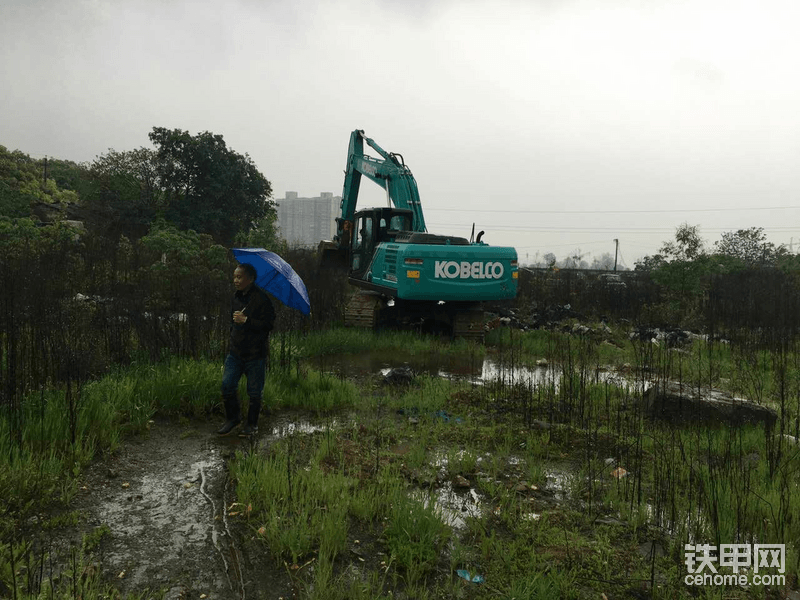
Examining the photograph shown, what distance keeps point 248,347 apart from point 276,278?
0.70 m

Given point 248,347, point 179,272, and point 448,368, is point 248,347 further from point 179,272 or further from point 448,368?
point 179,272

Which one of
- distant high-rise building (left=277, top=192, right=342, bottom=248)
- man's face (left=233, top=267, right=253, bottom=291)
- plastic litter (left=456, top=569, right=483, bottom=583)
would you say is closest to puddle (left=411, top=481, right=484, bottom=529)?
plastic litter (left=456, top=569, right=483, bottom=583)

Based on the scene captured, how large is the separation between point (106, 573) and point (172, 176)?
27.3 meters

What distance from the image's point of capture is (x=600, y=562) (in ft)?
9.44

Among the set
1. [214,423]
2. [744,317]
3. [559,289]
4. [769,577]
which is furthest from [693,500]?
[559,289]

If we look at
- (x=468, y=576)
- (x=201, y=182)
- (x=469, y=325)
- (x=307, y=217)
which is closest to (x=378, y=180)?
(x=469, y=325)

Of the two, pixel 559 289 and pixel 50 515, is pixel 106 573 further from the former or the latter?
pixel 559 289

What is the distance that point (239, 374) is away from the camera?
4.76 metres

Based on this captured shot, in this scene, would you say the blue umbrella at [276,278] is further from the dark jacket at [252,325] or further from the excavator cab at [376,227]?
the excavator cab at [376,227]

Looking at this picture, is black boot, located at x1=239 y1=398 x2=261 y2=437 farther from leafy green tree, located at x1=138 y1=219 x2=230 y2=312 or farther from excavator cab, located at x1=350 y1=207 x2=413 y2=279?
excavator cab, located at x1=350 y1=207 x2=413 y2=279

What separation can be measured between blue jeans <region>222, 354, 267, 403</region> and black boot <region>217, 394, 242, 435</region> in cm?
5

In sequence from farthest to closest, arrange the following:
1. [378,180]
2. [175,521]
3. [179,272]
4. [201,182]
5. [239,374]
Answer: [201,182] → [378,180] → [179,272] → [239,374] → [175,521]

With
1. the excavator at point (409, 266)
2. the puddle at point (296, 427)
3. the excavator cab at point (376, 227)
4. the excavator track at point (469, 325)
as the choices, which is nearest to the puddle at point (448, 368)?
the excavator track at point (469, 325)

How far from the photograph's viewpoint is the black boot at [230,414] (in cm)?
474
